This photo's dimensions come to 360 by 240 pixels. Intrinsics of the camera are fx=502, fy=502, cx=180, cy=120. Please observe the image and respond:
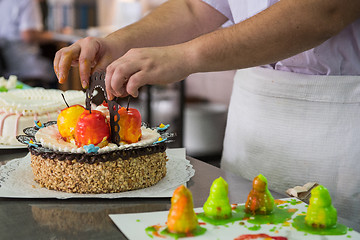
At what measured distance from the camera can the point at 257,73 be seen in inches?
64.4

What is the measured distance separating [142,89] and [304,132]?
4.16 metres

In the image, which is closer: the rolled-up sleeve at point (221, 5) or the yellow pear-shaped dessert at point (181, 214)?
the yellow pear-shaped dessert at point (181, 214)

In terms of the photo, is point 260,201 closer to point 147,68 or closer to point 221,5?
point 147,68

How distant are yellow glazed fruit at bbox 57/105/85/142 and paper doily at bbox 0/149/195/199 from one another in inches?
5.6

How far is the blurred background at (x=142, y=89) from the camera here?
177 inches

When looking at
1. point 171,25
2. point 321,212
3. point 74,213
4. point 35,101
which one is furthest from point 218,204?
point 35,101

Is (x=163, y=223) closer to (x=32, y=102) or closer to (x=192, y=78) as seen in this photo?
(x=32, y=102)

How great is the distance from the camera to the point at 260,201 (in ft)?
3.40

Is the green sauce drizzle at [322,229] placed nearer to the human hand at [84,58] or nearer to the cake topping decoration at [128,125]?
the cake topping decoration at [128,125]

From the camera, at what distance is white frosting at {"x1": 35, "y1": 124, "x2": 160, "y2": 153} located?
117cm

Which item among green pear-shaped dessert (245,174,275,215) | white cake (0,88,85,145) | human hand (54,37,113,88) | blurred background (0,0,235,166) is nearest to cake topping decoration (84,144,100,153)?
human hand (54,37,113,88)

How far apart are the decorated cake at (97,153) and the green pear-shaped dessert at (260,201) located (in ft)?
0.98

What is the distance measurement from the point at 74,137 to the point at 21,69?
181 inches

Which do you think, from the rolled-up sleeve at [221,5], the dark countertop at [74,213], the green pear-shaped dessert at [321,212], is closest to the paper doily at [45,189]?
the dark countertop at [74,213]
